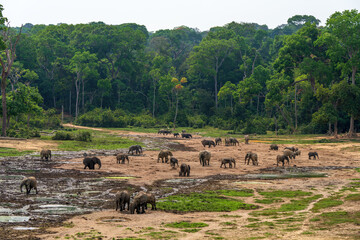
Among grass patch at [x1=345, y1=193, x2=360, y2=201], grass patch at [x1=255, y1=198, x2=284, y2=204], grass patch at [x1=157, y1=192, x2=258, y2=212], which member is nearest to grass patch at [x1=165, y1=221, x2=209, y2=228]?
grass patch at [x1=157, y1=192, x2=258, y2=212]

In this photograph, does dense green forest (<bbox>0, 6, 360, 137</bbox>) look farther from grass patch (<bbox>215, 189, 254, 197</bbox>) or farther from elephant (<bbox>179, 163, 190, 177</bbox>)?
grass patch (<bbox>215, 189, 254, 197</bbox>)

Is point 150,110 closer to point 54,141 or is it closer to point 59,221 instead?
→ point 54,141

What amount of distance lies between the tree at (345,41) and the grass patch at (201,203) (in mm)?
47783

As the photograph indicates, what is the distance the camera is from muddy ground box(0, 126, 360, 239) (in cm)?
1805

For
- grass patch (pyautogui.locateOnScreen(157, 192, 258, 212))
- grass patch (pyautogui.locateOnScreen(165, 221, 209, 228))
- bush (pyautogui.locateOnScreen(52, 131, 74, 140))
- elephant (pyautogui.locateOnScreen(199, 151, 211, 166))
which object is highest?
bush (pyautogui.locateOnScreen(52, 131, 74, 140))

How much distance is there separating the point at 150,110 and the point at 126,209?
3553 inches

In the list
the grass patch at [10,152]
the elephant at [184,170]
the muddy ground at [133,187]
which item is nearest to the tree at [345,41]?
the muddy ground at [133,187]

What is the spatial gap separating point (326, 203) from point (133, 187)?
37.8 feet

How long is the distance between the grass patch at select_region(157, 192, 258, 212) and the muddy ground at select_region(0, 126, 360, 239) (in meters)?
0.82

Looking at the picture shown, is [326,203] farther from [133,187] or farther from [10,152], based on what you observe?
[10,152]

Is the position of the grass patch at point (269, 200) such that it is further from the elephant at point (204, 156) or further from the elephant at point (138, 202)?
the elephant at point (204, 156)

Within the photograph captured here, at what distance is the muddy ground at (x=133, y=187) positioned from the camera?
1805cm

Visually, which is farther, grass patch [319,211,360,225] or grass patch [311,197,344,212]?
grass patch [311,197,344,212]

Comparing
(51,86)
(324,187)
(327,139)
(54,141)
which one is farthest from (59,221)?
(51,86)
